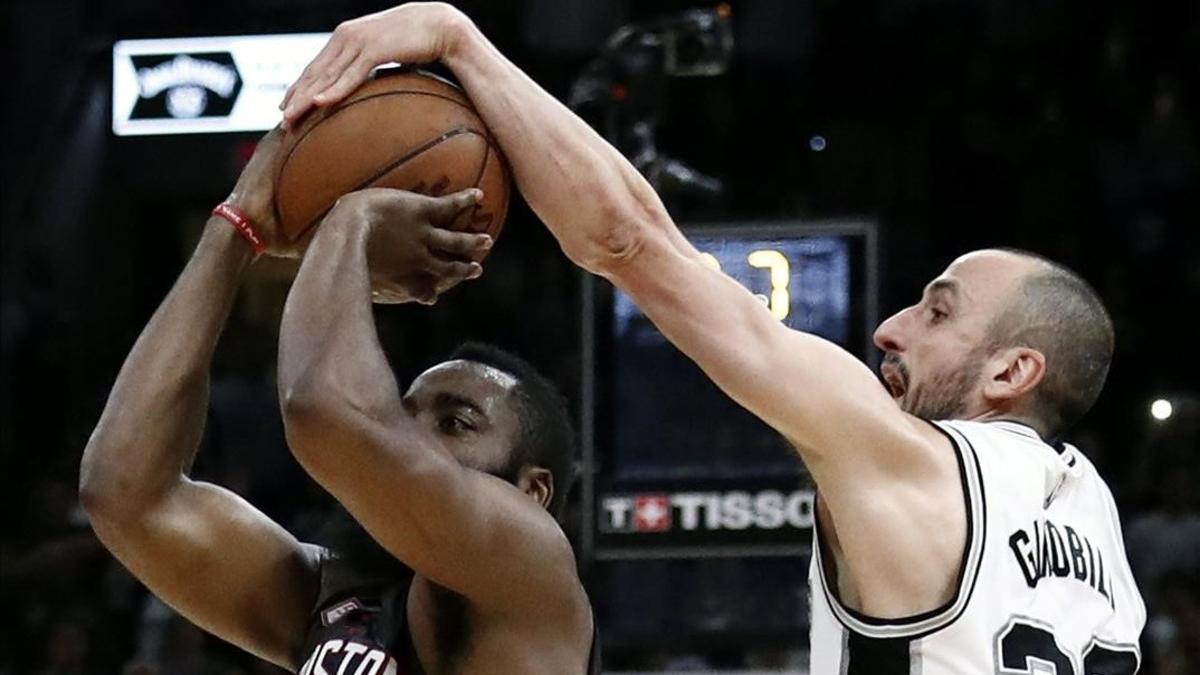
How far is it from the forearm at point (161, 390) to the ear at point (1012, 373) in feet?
3.87

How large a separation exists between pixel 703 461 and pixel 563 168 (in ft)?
12.1

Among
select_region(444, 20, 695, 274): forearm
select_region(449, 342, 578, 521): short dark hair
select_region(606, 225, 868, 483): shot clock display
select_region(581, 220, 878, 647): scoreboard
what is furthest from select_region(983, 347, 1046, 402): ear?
select_region(606, 225, 868, 483): shot clock display

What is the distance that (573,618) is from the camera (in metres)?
3.20

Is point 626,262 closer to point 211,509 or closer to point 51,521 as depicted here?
point 211,509

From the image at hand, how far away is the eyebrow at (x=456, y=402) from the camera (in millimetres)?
3295

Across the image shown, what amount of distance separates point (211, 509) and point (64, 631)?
219 inches

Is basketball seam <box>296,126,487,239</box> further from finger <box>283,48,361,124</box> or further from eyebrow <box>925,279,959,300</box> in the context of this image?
eyebrow <box>925,279,959,300</box>

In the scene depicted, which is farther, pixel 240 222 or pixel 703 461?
pixel 703 461

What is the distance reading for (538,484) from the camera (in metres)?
3.38

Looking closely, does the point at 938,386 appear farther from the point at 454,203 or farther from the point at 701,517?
the point at 701,517

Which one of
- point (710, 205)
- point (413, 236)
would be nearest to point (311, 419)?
point (413, 236)

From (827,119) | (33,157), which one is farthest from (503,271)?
(33,157)

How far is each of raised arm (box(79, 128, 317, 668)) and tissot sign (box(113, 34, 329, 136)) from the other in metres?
5.54

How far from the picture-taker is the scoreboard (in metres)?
6.57
